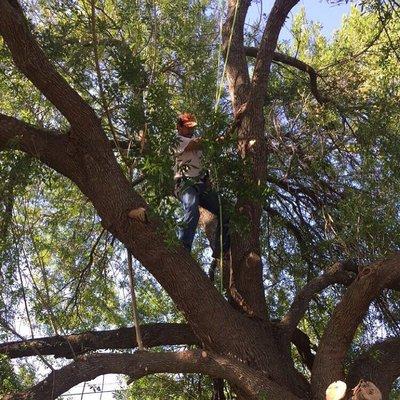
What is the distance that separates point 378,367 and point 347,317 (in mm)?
579

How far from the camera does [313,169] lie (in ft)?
19.9

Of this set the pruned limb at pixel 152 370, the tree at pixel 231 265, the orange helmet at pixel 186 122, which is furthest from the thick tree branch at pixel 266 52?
the pruned limb at pixel 152 370

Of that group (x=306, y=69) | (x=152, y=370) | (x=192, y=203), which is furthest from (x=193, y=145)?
(x=306, y=69)

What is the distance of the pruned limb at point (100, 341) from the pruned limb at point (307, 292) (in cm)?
73

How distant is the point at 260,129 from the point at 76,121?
1628mm

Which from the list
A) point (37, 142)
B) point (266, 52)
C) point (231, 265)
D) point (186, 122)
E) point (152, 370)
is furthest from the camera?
point (266, 52)

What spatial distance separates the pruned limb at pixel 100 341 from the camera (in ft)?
15.4

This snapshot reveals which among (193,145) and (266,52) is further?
(266,52)

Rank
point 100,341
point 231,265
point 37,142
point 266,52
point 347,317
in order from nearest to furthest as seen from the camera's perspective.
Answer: point 37,142
point 347,317
point 100,341
point 231,265
point 266,52

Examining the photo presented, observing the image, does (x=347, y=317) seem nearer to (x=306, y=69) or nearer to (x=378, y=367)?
(x=378, y=367)

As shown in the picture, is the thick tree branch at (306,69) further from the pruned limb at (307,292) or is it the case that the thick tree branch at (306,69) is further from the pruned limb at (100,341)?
the pruned limb at (100,341)

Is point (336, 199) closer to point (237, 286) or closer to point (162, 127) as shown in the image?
point (237, 286)

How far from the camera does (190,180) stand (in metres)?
4.29

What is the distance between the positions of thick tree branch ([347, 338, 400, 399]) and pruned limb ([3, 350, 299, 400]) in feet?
2.66
